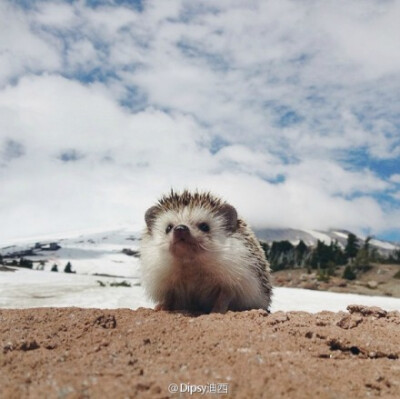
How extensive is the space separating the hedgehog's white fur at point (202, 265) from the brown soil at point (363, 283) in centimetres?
2453

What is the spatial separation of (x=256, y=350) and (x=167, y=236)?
3.00 m

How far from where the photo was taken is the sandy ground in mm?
3125

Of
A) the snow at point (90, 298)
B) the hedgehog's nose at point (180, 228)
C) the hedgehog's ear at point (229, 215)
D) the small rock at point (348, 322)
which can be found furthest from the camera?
the snow at point (90, 298)

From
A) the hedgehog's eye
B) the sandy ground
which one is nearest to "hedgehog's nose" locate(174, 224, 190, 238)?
the hedgehog's eye

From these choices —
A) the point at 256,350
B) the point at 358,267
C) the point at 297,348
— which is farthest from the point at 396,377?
the point at 358,267

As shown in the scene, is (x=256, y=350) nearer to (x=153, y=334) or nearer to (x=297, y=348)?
(x=297, y=348)

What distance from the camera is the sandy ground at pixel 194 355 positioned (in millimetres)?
3125

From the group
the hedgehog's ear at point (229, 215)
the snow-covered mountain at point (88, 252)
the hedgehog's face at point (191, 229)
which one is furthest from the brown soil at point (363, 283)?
the hedgehog's face at point (191, 229)

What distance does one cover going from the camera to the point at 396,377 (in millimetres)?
3689

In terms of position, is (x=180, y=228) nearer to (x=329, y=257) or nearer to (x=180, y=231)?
(x=180, y=231)

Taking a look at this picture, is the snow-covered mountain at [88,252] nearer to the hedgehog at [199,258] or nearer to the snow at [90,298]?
the snow at [90,298]

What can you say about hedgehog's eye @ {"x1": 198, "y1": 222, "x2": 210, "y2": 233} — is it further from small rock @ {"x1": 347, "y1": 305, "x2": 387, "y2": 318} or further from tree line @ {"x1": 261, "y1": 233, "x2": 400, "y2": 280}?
tree line @ {"x1": 261, "y1": 233, "x2": 400, "y2": 280}

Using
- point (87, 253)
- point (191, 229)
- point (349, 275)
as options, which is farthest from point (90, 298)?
point (87, 253)

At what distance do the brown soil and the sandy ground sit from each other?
86.2 ft
